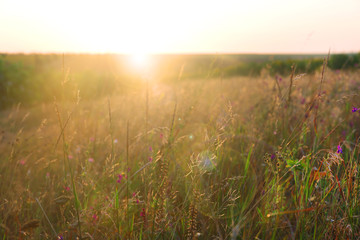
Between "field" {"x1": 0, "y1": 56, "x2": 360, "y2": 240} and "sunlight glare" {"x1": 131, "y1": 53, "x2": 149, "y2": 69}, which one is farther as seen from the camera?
"sunlight glare" {"x1": 131, "y1": 53, "x2": 149, "y2": 69}

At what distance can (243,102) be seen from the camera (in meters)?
3.96

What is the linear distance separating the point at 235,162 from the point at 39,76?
711 centimetres

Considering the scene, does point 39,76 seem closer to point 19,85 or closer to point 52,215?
point 19,85

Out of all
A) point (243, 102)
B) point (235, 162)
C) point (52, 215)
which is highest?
point (243, 102)

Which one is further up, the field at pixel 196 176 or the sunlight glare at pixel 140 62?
the sunlight glare at pixel 140 62

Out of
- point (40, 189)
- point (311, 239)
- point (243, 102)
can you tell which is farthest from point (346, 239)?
point (243, 102)

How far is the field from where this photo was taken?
1093 millimetres

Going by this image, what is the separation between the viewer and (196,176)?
1.04m

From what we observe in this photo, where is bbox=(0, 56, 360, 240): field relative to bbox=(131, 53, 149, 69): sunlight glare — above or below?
below

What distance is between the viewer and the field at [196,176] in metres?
1.09

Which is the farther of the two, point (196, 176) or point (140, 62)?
point (140, 62)

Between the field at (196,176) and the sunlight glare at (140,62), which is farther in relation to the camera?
the sunlight glare at (140,62)

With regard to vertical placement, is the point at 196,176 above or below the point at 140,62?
below

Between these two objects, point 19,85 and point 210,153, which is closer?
point 210,153
